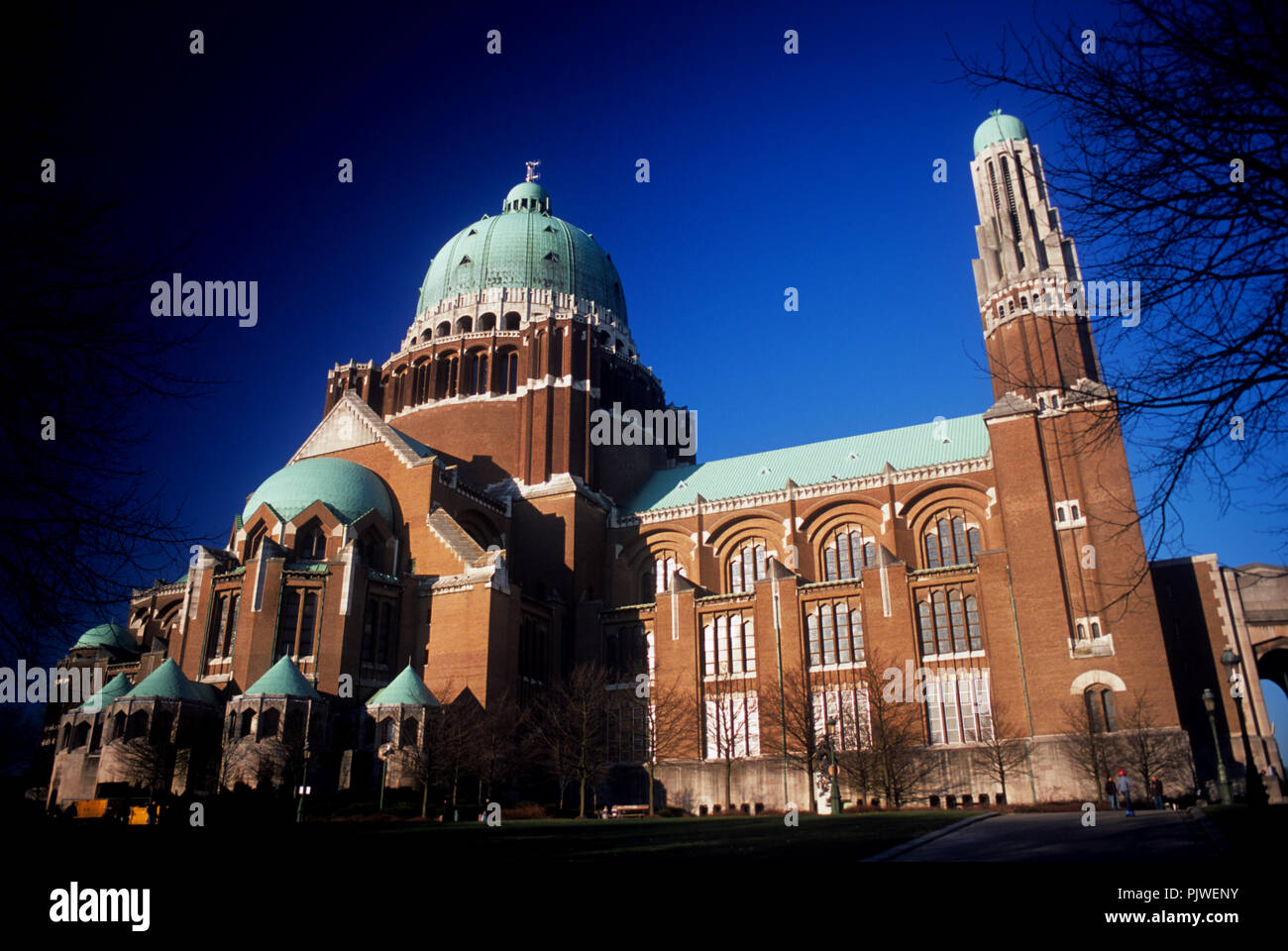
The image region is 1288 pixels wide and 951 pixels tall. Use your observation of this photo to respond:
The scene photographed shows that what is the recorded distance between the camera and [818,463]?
55.8 m

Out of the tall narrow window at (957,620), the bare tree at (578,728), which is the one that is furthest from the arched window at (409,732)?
the tall narrow window at (957,620)

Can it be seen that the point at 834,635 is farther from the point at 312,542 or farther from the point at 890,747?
the point at 312,542

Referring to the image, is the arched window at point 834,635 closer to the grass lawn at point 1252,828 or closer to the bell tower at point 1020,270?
the bell tower at point 1020,270

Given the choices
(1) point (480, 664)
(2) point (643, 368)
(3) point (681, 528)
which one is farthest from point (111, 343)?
(2) point (643, 368)

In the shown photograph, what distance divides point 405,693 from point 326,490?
498 inches

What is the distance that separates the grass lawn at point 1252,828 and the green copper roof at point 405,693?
28242 mm

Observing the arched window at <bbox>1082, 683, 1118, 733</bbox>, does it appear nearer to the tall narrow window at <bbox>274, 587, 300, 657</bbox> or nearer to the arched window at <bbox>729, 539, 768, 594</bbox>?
the arched window at <bbox>729, 539, 768, 594</bbox>

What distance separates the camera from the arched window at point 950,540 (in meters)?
46.9

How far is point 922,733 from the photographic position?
39.7 m

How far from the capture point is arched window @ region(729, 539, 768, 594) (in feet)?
170

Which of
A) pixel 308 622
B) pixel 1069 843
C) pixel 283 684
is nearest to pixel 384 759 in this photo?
pixel 283 684

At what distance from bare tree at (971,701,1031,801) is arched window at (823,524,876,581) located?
1193 cm

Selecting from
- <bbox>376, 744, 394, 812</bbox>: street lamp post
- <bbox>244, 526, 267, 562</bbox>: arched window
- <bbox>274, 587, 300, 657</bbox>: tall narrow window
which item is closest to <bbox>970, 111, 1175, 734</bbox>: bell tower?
<bbox>376, 744, 394, 812</bbox>: street lamp post
